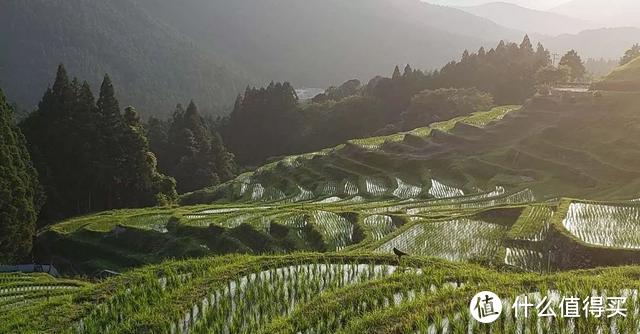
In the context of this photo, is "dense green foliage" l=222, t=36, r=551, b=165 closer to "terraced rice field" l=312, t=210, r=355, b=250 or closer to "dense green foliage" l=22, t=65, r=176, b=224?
"dense green foliage" l=22, t=65, r=176, b=224

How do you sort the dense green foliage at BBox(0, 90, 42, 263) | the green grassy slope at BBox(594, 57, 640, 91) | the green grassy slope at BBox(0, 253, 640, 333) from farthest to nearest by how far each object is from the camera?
the green grassy slope at BBox(594, 57, 640, 91)
the dense green foliage at BBox(0, 90, 42, 263)
the green grassy slope at BBox(0, 253, 640, 333)

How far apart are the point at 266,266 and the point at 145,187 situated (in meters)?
34.0

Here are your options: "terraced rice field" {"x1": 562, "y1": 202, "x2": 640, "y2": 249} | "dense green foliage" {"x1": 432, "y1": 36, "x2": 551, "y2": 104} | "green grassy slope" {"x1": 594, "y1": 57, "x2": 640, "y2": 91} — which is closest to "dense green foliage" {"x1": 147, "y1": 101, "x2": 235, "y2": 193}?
"green grassy slope" {"x1": 594, "y1": 57, "x2": 640, "y2": 91}

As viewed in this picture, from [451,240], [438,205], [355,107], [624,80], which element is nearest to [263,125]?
[355,107]

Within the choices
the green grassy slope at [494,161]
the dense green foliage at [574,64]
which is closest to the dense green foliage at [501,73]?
the dense green foliage at [574,64]

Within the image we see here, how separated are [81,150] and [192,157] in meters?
19.7

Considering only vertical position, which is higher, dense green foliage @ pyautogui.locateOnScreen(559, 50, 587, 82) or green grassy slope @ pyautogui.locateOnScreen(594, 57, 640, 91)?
dense green foliage @ pyautogui.locateOnScreen(559, 50, 587, 82)

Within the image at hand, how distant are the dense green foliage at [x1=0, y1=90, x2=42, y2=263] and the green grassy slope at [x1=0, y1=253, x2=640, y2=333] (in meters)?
18.3

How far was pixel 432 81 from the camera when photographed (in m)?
87.0

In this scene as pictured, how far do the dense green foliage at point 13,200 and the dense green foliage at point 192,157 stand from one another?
89.0 ft

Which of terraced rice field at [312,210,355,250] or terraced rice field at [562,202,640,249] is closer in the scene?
terraced rice field at [562,202,640,249]

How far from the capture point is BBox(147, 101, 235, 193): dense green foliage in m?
58.6

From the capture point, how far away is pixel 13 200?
2741 centimetres

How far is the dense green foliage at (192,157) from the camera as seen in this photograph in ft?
192
